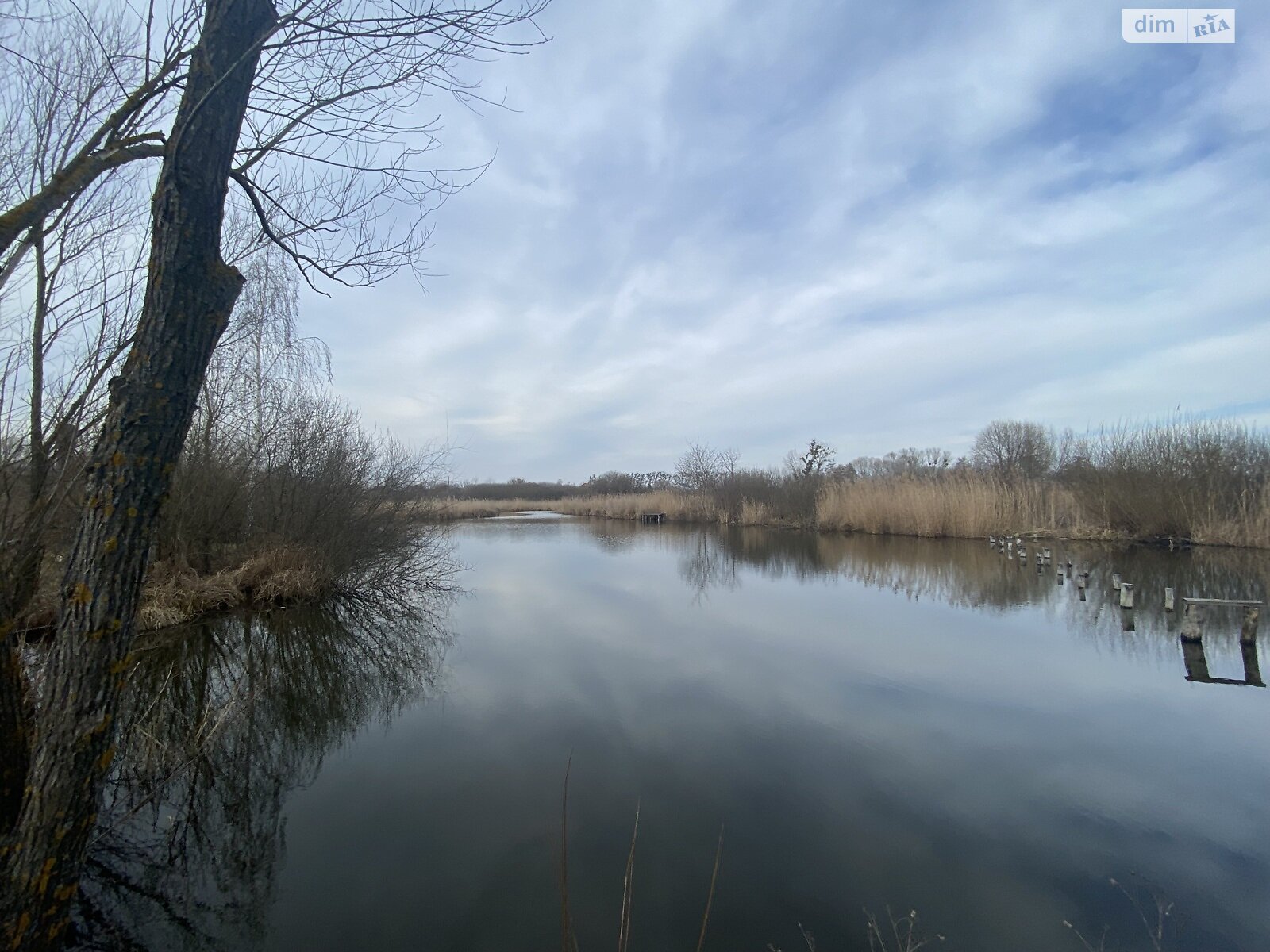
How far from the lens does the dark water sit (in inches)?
89.5

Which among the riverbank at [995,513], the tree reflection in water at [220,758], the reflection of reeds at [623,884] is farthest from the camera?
the riverbank at [995,513]

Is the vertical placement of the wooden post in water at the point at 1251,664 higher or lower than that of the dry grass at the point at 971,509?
lower

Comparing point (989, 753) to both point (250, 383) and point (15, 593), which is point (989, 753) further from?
point (250, 383)

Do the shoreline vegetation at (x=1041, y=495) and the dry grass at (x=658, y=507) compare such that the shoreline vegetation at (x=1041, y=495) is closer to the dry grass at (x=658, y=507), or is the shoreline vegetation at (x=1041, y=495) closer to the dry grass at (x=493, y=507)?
the dry grass at (x=658, y=507)

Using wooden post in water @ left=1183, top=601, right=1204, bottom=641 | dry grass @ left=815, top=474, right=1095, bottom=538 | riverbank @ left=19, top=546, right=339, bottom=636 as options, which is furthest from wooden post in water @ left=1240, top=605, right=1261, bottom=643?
dry grass @ left=815, top=474, right=1095, bottom=538

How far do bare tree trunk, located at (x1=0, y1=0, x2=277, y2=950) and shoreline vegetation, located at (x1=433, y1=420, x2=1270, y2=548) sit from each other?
965 cm

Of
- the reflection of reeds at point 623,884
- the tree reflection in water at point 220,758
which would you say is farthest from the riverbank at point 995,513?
the reflection of reeds at point 623,884

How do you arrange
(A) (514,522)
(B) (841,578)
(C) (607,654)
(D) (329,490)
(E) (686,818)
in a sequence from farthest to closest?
(A) (514,522)
(B) (841,578)
(D) (329,490)
(C) (607,654)
(E) (686,818)

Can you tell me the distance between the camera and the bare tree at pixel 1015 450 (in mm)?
26250

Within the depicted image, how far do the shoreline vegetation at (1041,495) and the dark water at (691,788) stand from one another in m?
6.93

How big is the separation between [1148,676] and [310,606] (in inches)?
362

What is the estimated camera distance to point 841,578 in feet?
33.6

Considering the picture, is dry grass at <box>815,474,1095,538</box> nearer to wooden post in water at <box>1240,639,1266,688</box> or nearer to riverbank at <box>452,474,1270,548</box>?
riverbank at <box>452,474,1270,548</box>

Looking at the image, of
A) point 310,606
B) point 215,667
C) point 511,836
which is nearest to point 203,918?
point 511,836
